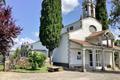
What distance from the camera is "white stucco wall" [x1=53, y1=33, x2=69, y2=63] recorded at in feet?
124

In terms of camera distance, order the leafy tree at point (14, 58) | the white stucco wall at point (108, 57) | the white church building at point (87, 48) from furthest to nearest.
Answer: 1. the white stucco wall at point (108, 57)
2. the white church building at point (87, 48)
3. the leafy tree at point (14, 58)

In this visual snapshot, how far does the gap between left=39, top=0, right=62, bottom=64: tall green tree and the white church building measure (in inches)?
62.1

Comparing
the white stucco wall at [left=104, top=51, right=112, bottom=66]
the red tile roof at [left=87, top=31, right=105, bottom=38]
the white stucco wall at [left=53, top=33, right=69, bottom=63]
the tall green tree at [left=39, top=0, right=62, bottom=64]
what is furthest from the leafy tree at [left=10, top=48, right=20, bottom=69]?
the white stucco wall at [left=104, top=51, right=112, bottom=66]

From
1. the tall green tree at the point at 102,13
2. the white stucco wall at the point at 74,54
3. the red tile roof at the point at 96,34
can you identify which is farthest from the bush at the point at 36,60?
the tall green tree at the point at 102,13

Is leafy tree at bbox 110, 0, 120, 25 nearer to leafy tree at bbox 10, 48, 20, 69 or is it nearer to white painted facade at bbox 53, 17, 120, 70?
white painted facade at bbox 53, 17, 120, 70

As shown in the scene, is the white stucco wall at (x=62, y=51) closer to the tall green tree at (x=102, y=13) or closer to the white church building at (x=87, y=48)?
the white church building at (x=87, y=48)

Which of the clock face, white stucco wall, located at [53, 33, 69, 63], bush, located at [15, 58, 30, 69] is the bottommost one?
bush, located at [15, 58, 30, 69]

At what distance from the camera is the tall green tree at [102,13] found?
48406 millimetres

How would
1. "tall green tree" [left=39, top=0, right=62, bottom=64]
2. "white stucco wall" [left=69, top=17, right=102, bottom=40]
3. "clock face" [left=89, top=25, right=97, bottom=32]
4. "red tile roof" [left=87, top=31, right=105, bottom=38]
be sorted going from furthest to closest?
"clock face" [left=89, top=25, right=97, bottom=32], "white stucco wall" [left=69, top=17, right=102, bottom=40], "tall green tree" [left=39, top=0, right=62, bottom=64], "red tile roof" [left=87, top=31, right=105, bottom=38]

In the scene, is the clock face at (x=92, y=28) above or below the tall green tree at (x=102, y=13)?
below

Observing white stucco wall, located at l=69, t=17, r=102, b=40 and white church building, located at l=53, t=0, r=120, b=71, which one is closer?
white church building, located at l=53, t=0, r=120, b=71

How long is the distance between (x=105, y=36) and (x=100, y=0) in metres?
13.4

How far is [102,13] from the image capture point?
160ft

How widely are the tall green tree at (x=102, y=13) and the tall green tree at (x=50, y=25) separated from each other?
13.1m
